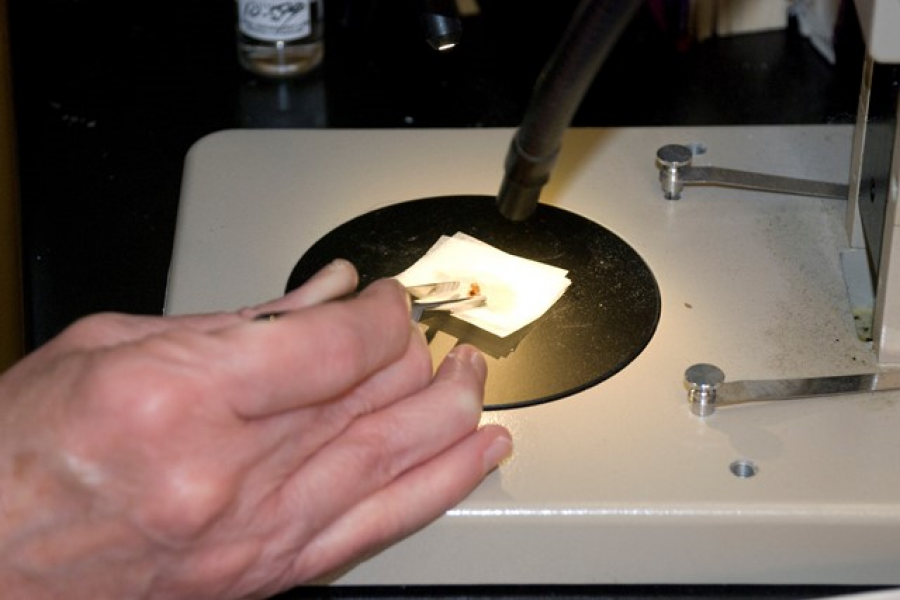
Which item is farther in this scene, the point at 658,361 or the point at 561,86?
the point at 658,361

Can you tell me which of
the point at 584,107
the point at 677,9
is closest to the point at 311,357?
the point at 584,107

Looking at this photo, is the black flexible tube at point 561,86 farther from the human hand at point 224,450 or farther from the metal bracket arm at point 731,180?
the metal bracket arm at point 731,180

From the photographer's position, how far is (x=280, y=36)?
1502mm

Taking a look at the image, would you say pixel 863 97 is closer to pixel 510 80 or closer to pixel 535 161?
pixel 535 161

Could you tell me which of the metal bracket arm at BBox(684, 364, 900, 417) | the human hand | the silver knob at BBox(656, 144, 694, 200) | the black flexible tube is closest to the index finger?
the human hand

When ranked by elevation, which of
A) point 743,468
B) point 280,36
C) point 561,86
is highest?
point 561,86

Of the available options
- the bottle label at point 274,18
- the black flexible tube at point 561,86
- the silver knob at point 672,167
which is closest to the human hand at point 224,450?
the black flexible tube at point 561,86

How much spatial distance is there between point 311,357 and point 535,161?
0.60 feet

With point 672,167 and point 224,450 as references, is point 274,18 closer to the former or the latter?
point 672,167

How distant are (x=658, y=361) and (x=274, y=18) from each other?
0.68 metres

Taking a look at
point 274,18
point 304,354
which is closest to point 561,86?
point 304,354

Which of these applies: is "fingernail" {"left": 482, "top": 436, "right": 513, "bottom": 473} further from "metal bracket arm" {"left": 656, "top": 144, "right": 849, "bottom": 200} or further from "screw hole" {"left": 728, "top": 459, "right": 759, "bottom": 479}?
"metal bracket arm" {"left": 656, "top": 144, "right": 849, "bottom": 200}

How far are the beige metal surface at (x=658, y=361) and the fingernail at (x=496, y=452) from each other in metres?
0.01

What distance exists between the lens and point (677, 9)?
1.64 metres
